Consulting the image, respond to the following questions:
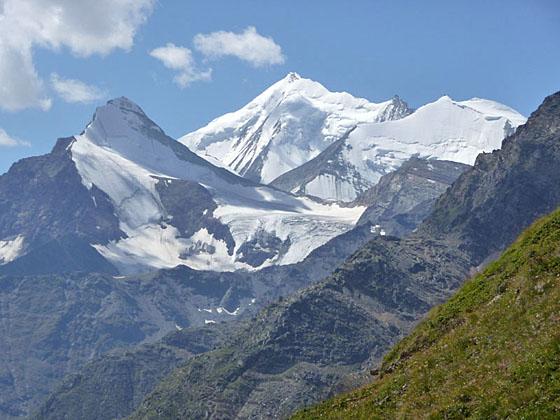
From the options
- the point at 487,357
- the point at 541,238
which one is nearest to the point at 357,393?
the point at 487,357

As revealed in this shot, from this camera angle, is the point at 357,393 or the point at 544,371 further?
the point at 357,393

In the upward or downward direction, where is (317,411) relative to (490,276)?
downward

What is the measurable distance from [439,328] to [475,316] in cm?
521

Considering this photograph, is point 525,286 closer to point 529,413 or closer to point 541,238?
point 541,238

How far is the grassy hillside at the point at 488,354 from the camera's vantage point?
56.3 meters

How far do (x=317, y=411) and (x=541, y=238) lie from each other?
21.3m

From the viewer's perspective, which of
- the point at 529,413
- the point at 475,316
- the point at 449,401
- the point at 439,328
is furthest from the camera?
the point at 439,328

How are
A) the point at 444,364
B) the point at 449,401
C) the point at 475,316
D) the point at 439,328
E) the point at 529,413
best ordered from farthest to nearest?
the point at 439,328, the point at 475,316, the point at 444,364, the point at 449,401, the point at 529,413

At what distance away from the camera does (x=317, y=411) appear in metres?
74.1

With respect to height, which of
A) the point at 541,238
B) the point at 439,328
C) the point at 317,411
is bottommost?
the point at 317,411

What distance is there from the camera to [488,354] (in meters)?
63.2

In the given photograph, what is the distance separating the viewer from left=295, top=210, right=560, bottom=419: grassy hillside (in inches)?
2218

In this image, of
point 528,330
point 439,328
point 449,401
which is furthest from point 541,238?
point 449,401

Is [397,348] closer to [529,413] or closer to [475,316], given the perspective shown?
[475,316]
